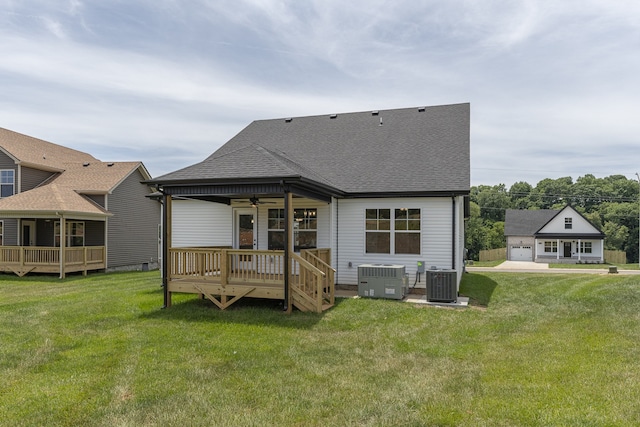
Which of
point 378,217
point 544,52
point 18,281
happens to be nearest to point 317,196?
point 378,217

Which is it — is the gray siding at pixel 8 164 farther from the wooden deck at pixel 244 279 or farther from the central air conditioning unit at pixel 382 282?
the central air conditioning unit at pixel 382 282

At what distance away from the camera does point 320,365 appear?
18.0 feet

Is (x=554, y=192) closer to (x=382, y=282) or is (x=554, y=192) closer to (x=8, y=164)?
(x=382, y=282)

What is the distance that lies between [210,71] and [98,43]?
11.7 ft

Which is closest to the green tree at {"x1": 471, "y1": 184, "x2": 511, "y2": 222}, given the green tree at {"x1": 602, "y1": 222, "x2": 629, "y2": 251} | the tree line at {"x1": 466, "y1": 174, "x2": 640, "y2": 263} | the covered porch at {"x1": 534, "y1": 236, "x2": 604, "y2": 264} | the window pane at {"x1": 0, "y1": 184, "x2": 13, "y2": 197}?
the tree line at {"x1": 466, "y1": 174, "x2": 640, "y2": 263}

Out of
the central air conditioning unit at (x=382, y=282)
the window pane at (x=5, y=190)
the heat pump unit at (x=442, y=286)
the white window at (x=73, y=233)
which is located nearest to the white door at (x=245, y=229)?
the central air conditioning unit at (x=382, y=282)

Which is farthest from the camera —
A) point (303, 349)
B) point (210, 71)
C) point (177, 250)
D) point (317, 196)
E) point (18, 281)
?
point (18, 281)

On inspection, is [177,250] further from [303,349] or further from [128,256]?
[128,256]

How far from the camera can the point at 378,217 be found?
1216cm

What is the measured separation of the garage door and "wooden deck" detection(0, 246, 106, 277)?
39871mm

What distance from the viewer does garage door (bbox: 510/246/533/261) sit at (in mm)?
42250

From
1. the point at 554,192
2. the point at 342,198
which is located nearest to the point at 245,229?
the point at 342,198

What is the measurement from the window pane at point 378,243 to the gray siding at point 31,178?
18.1 metres

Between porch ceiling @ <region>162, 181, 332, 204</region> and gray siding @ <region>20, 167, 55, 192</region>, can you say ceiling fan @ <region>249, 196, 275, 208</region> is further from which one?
gray siding @ <region>20, 167, 55, 192</region>
